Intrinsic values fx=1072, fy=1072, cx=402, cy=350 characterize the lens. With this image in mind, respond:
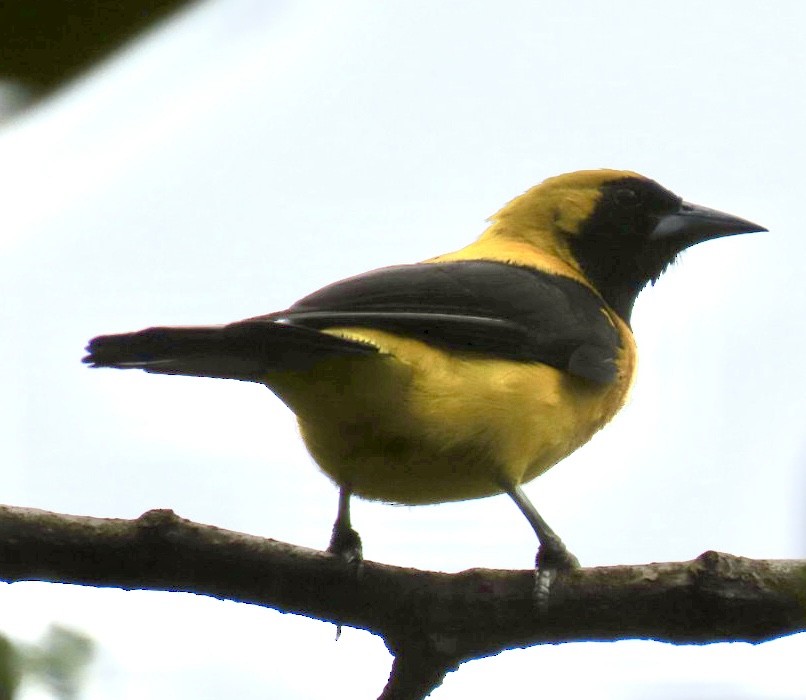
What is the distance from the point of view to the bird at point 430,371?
336 centimetres

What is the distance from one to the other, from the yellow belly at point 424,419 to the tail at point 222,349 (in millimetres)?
263

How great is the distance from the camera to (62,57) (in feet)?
1.23

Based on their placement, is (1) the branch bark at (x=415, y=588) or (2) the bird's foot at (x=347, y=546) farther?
(2) the bird's foot at (x=347, y=546)

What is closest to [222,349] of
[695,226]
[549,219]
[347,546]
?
[347,546]

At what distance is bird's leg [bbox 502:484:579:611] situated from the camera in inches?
125

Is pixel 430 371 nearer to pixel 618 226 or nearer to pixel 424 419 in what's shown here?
pixel 424 419

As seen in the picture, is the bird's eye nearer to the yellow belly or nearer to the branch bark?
the yellow belly

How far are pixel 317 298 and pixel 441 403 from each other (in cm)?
60

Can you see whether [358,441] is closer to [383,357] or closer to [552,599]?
[383,357]

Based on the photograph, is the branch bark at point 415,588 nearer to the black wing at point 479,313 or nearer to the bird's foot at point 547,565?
the bird's foot at point 547,565

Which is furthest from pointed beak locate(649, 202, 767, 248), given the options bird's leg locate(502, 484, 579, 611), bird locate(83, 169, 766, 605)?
bird's leg locate(502, 484, 579, 611)

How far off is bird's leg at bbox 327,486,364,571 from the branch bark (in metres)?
0.04

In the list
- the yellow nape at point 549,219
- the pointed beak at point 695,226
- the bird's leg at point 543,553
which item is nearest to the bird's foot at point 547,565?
the bird's leg at point 543,553

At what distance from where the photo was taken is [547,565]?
340cm
